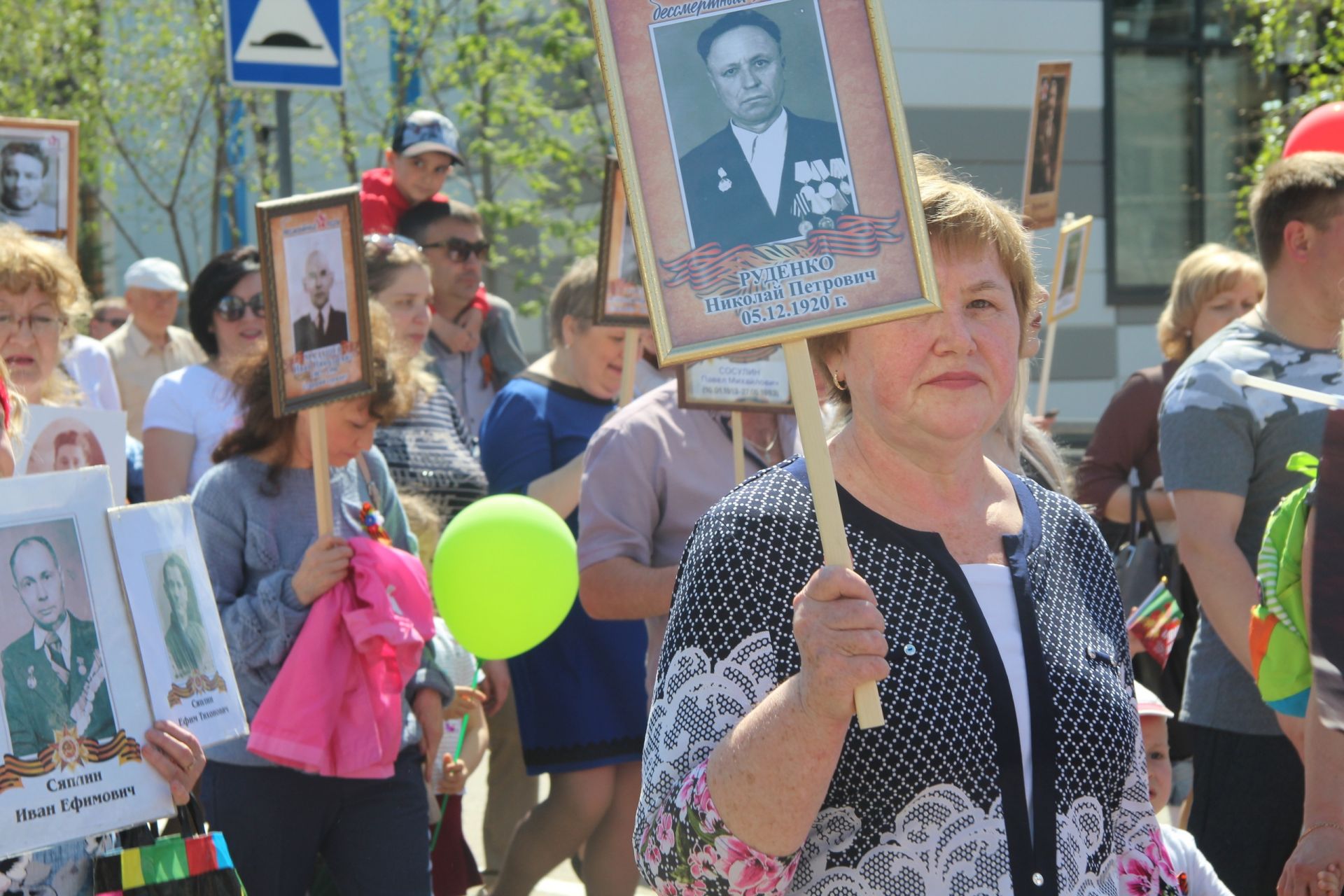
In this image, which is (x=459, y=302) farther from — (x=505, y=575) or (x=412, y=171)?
(x=505, y=575)

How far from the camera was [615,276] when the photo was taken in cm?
472

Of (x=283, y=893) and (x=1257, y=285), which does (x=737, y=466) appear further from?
(x=1257, y=285)

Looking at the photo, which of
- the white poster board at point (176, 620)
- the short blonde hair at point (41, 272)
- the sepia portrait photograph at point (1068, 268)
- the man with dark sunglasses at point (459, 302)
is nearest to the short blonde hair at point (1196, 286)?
the sepia portrait photograph at point (1068, 268)

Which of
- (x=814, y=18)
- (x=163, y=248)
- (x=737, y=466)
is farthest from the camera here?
(x=163, y=248)

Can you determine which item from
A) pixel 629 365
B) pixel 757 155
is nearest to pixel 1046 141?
pixel 629 365

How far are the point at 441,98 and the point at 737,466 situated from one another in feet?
42.8

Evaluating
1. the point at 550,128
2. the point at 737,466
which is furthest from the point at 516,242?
the point at 737,466

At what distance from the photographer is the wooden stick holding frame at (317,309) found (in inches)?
147

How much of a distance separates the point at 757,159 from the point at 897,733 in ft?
2.54

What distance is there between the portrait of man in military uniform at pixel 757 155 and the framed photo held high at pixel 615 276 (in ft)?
8.68

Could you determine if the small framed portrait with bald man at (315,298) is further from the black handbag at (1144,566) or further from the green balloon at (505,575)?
the black handbag at (1144,566)

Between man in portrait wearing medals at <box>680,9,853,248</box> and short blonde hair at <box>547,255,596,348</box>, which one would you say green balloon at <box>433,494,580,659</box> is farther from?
man in portrait wearing medals at <box>680,9,853,248</box>

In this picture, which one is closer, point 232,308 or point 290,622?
point 290,622

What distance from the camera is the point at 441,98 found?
16281 mm
